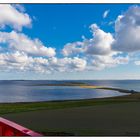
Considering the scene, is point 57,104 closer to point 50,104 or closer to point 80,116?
point 50,104

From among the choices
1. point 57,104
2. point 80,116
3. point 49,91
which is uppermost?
point 49,91

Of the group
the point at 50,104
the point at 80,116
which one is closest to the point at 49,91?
the point at 50,104

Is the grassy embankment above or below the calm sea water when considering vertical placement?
below

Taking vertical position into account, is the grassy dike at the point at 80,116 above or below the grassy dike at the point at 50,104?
below

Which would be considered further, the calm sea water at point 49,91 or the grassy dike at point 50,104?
the grassy dike at point 50,104

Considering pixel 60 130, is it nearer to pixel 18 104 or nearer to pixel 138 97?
pixel 18 104

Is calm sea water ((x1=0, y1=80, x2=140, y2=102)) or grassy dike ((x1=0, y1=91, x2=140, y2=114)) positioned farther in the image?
grassy dike ((x1=0, y1=91, x2=140, y2=114))

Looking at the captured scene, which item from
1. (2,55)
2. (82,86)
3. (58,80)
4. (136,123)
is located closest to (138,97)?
(136,123)

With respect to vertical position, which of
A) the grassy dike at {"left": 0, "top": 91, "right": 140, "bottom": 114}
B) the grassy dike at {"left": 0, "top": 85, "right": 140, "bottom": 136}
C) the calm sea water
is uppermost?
the calm sea water
